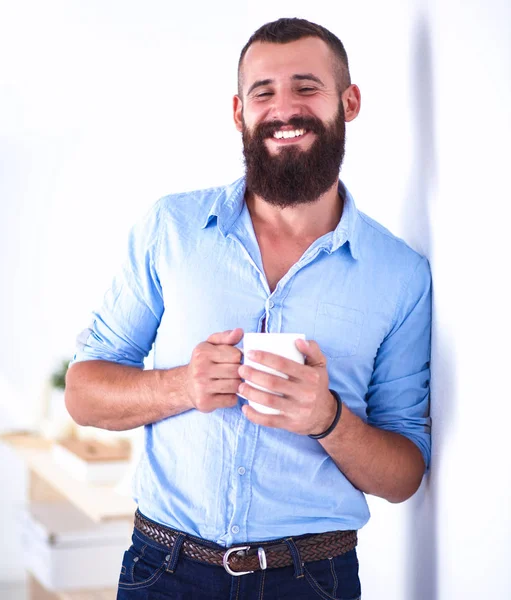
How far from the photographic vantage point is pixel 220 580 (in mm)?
1302

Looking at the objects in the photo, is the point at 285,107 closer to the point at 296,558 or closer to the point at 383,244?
the point at 383,244

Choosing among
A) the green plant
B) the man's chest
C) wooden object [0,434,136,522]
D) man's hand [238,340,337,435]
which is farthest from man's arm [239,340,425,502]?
the green plant

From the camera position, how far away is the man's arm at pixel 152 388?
1.20 metres

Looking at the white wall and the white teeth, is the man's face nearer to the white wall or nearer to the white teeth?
the white teeth

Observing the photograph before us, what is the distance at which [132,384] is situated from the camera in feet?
4.58

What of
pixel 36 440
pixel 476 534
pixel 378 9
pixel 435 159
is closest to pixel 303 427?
pixel 476 534

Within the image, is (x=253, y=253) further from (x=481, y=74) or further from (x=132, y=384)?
(x=481, y=74)

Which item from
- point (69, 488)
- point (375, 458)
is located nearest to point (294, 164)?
point (375, 458)

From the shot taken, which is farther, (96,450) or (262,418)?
(96,450)

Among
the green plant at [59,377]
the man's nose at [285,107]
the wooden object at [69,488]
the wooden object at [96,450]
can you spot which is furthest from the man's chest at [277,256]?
the green plant at [59,377]

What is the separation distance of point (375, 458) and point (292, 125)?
0.58m

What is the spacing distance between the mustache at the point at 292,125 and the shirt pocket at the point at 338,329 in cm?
31

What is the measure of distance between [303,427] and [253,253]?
355 millimetres

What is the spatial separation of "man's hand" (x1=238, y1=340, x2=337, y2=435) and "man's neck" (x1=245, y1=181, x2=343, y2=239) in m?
0.36
